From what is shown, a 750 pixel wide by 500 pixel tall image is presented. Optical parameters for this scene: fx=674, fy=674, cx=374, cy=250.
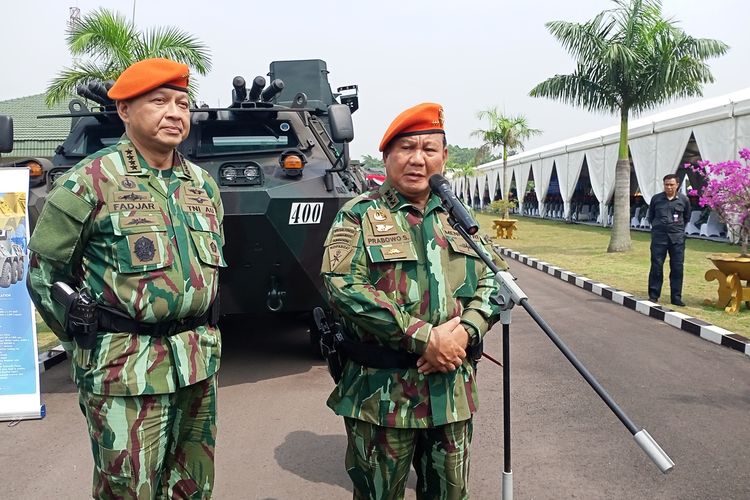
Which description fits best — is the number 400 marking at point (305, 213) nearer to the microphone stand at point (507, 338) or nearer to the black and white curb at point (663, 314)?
the black and white curb at point (663, 314)

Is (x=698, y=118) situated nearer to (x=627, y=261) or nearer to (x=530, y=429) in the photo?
(x=627, y=261)

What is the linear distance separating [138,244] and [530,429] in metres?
2.70

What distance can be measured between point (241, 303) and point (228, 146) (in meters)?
1.17

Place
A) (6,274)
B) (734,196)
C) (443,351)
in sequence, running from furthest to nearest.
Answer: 1. (734,196)
2. (6,274)
3. (443,351)

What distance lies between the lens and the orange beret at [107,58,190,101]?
217 cm

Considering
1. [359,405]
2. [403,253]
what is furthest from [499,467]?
[403,253]

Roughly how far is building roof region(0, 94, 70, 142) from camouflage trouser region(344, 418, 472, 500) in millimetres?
18038

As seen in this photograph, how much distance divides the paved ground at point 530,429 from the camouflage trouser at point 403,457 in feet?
3.31

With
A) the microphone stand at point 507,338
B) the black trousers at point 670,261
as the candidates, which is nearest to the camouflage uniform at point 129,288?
the microphone stand at point 507,338

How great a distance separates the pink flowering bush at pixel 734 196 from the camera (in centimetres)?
740

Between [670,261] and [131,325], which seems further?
[670,261]

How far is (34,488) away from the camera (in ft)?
10.7

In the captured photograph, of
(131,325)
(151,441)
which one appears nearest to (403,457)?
(151,441)

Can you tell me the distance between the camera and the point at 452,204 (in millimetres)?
2055
